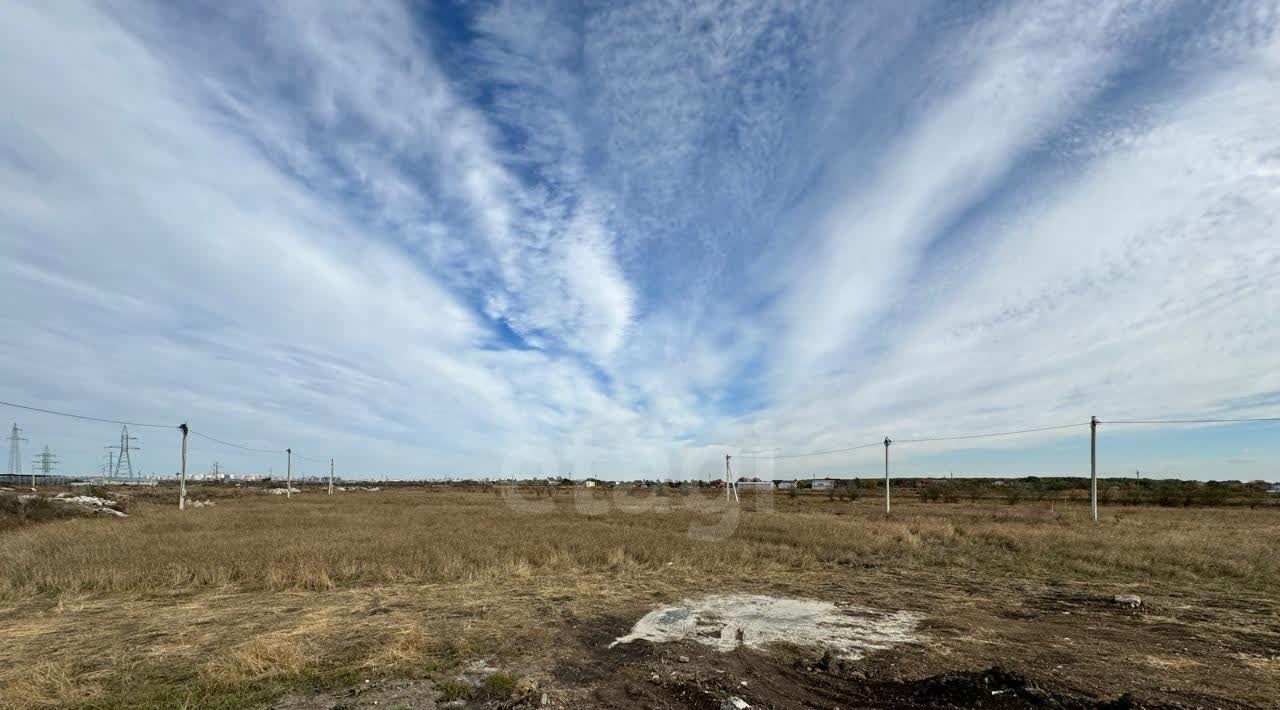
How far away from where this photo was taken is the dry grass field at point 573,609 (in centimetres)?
658

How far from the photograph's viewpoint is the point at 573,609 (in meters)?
10.5

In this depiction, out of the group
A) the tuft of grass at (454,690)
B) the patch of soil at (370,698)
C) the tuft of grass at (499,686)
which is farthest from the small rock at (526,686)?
the patch of soil at (370,698)

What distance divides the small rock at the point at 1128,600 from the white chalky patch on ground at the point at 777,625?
158 inches

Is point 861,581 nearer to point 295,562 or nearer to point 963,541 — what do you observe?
point 963,541

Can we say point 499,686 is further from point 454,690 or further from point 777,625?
point 777,625

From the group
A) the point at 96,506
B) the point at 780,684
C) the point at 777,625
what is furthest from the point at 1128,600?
the point at 96,506

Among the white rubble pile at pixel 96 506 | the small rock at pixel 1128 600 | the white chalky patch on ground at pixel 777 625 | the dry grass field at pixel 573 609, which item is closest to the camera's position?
the dry grass field at pixel 573 609

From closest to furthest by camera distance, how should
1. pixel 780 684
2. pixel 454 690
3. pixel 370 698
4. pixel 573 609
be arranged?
1. pixel 370 698
2. pixel 454 690
3. pixel 780 684
4. pixel 573 609

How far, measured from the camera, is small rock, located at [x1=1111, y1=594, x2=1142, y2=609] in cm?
1053

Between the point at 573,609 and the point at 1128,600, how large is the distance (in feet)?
32.1

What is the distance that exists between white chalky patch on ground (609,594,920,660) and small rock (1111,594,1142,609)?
4017 millimetres

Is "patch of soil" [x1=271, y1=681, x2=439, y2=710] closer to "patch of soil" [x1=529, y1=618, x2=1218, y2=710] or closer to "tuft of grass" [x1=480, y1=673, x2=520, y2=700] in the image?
"tuft of grass" [x1=480, y1=673, x2=520, y2=700]

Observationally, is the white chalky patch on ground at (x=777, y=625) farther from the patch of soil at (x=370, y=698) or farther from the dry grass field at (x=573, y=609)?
the patch of soil at (x=370, y=698)

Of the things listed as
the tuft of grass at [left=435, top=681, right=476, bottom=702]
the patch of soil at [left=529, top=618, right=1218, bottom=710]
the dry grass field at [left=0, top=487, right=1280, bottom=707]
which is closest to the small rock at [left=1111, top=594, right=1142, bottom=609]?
the dry grass field at [left=0, top=487, right=1280, bottom=707]
